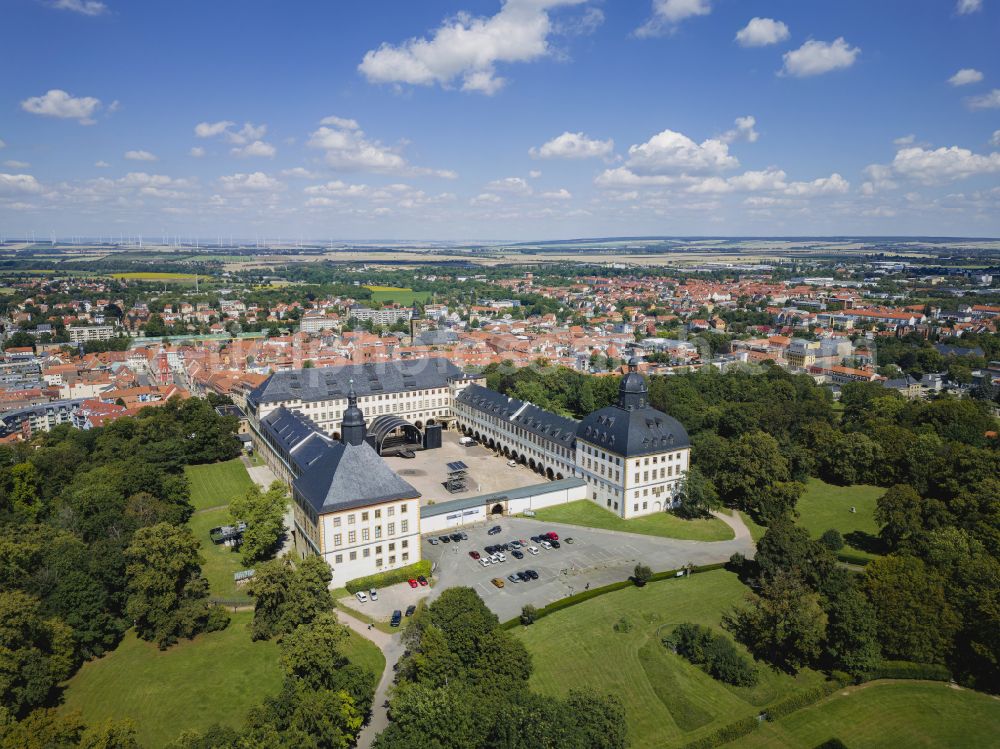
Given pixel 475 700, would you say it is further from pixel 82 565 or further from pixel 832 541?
pixel 832 541

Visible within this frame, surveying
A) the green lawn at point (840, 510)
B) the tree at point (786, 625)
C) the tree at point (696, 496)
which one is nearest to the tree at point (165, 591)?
the tree at point (786, 625)

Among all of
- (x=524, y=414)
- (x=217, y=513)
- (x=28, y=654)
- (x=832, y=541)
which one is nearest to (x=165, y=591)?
(x=28, y=654)

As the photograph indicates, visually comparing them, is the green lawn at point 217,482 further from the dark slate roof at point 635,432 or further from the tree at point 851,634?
the tree at point 851,634

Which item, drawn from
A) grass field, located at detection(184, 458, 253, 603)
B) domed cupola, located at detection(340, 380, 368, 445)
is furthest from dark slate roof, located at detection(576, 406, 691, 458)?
grass field, located at detection(184, 458, 253, 603)

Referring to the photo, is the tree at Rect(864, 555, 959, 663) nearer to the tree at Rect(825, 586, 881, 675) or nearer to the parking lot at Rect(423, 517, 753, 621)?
the tree at Rect(825, 586, 881, 675)

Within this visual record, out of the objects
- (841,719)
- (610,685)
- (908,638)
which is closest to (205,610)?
(610,685)

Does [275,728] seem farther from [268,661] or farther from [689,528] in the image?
[689,528]
